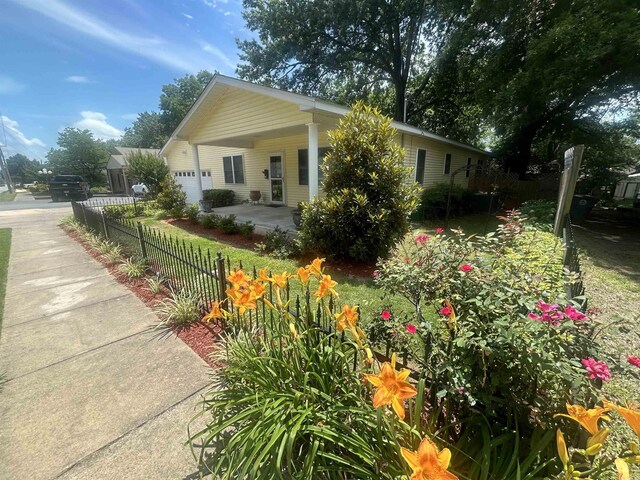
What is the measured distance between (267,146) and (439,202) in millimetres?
8307

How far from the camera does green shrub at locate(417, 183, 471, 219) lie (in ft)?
35.6

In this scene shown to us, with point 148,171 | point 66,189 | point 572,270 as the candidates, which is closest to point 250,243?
point 572,270

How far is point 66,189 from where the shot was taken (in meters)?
23.7

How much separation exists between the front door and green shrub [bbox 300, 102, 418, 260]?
7.33 metres

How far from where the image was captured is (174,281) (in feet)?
14.9

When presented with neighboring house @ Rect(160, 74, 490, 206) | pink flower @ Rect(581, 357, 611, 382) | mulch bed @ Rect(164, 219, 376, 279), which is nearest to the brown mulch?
mulch bed @ Rect(164, 219, 376, 279)

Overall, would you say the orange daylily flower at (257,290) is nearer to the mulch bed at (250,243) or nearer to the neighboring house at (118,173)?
the mulch bed at (250,243)

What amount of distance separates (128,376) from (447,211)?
11307 mm

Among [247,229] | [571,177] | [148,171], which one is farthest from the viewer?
[148,171]

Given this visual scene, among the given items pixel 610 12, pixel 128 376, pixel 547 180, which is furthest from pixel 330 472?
pixel 547 180

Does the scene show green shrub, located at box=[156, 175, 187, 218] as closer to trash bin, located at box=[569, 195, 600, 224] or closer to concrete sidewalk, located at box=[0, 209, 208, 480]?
concrete sidewalk, located at box=[0, 209, 208, 480]

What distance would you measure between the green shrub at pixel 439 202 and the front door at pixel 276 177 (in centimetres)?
637

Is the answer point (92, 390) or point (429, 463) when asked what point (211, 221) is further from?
point (429, 463)

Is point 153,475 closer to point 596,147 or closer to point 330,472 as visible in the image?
point 330,472
